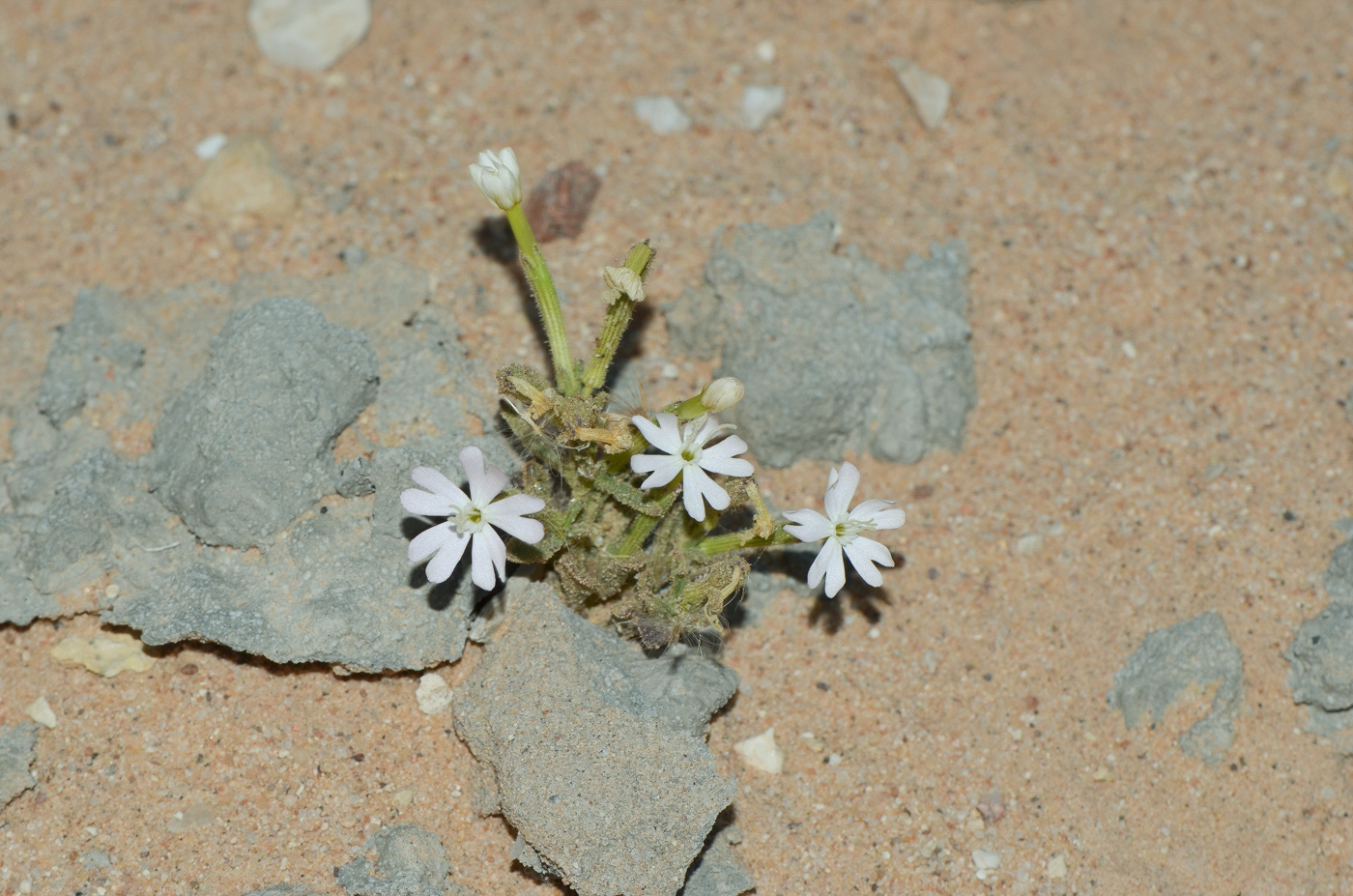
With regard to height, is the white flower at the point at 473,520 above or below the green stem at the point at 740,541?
above

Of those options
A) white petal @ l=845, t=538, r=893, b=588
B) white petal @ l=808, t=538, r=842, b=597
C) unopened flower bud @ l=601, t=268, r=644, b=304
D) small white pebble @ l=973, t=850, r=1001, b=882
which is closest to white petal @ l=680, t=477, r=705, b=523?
white petal @ l=808, t=538, r=842, b=597

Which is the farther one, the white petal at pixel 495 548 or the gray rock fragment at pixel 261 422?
the gray rock fragment at pixel 261 422

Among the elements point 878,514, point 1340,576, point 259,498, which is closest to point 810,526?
point 878,514

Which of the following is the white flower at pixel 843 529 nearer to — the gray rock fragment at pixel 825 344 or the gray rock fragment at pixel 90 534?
the gray rock fragment at pixel 825 344

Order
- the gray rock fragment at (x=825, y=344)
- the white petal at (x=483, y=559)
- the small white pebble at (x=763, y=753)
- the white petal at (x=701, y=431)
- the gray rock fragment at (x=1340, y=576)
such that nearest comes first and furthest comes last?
the white petal at (x=483, y=559), the white petal at (x=701, y=431), the small white pebble at (x=763, y=753), the gray rock fragment at (x=1340, y=576), the gray rock fragment at (x=825, y=344)

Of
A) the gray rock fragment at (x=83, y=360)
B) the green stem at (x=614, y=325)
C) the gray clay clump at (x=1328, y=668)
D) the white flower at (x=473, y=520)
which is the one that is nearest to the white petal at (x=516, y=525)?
the white flower at (x=473, y=520)

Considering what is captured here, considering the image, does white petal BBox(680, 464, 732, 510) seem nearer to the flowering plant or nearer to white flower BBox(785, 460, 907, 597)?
the flowering plant

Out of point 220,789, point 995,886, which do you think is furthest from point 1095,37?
point 220,789
